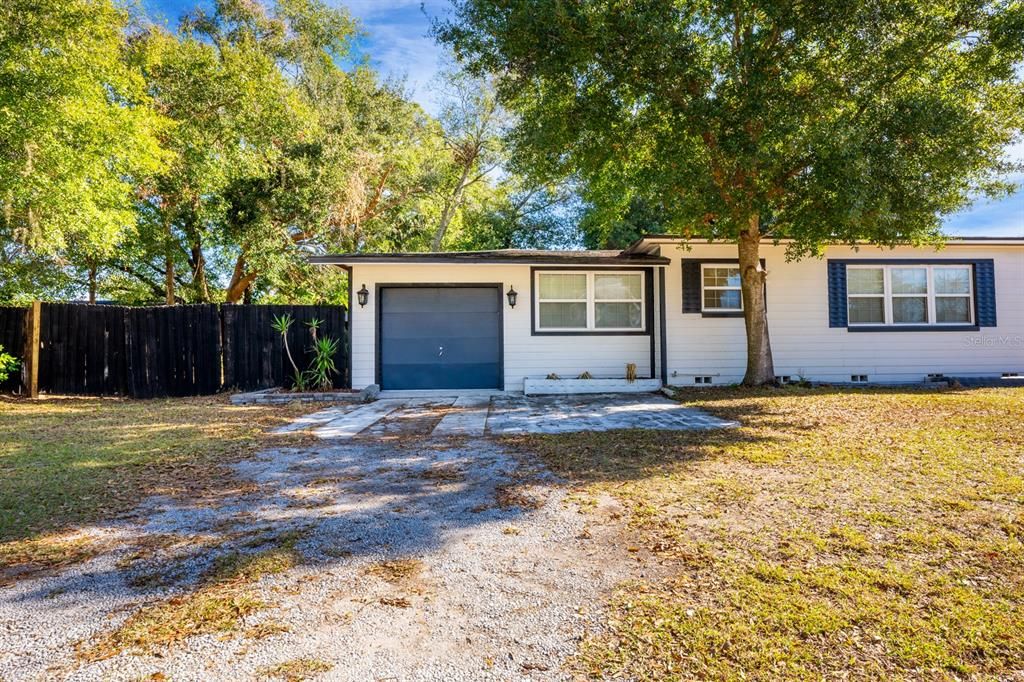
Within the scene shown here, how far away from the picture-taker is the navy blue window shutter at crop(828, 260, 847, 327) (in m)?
10.5

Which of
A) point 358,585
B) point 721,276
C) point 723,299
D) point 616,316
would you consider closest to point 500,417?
point 616,316

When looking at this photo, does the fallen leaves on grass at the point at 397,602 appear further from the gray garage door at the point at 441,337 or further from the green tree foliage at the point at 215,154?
the green tree foliage at the point at 215,154

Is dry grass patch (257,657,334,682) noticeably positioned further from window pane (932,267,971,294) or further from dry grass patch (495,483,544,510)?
window pane (932,267,971,294)

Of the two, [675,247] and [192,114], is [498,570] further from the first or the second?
[192,114]

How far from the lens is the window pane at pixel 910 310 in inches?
421

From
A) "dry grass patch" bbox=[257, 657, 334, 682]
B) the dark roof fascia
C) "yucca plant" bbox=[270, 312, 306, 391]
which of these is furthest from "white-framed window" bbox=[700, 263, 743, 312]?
"dry grass patch" bbox=[257, 657, 334, 682]

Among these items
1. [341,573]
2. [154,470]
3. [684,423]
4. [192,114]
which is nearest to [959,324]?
[684,423]

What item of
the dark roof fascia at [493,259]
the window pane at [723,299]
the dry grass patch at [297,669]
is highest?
the dark roof fascia at [493,259]

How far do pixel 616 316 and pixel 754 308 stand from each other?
2441mm

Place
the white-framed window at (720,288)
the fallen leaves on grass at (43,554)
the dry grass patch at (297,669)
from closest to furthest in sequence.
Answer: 1. the dry grass patch at (297,669)
2. the fallen leaves on grass at (43,554)
3. the white-framed window at (720,288)

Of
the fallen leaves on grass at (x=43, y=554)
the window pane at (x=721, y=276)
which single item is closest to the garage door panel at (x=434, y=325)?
the window pane at (x=721, y=276)

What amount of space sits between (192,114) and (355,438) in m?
12.8

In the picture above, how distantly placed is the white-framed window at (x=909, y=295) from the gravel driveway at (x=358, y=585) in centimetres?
976

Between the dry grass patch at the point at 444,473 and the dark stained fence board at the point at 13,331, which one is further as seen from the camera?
the dark stained fence board at the point at 13,331
